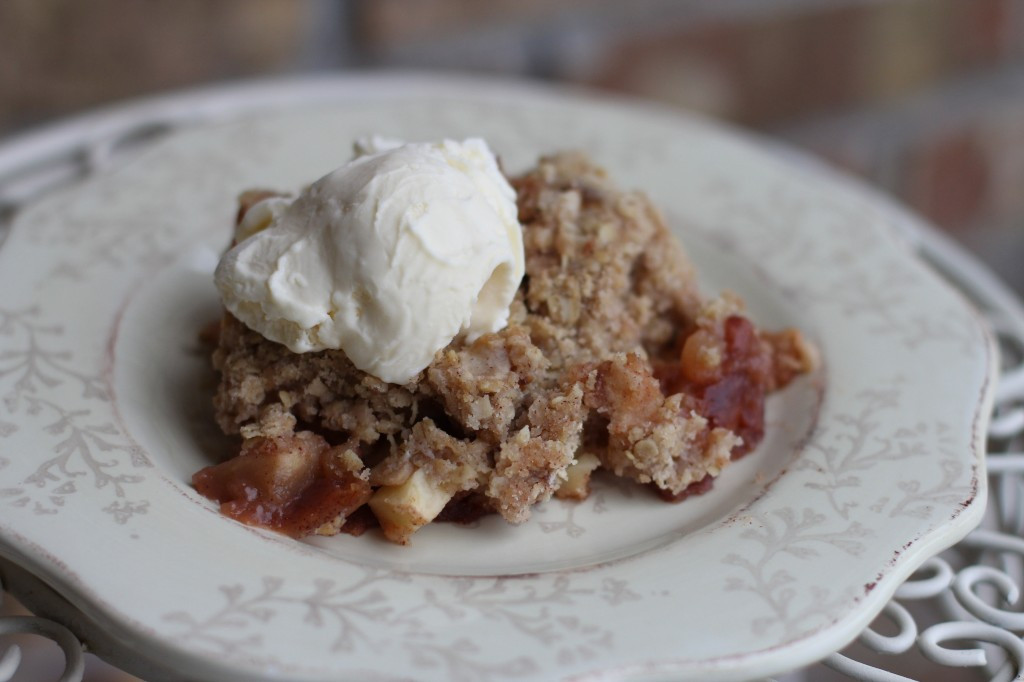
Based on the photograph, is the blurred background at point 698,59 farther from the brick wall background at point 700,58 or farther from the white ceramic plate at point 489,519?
the white ceramic plate at point 489,519

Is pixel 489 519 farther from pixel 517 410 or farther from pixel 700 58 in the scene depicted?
pixel 700 58

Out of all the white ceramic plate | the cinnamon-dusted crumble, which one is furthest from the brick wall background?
the cinnamon-dusted crumble

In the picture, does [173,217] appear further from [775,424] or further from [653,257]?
[775,424]

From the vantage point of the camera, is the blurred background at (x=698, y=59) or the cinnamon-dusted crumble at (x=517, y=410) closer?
the cinnamon-dusted crumble at (x=517, y=410)

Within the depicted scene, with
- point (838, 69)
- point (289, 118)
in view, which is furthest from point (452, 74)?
point (838, 69)

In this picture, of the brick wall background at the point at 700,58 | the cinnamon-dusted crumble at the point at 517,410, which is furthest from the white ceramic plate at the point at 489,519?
the brick wall background at the point at 700,58
